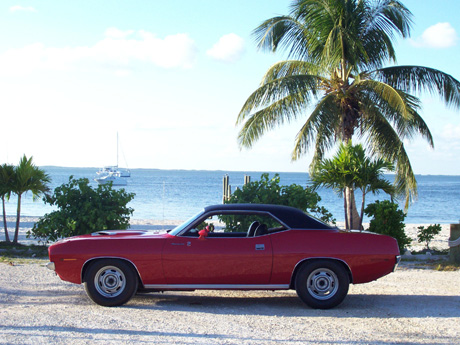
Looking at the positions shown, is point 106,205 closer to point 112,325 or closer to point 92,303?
point 92,303

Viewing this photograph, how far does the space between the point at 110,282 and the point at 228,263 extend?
1.68 m

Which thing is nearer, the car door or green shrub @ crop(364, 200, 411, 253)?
the car door

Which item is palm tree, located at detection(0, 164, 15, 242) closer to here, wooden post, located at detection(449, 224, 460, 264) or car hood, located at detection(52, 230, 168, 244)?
car hood, located at detection(52, 230, 168, 244)

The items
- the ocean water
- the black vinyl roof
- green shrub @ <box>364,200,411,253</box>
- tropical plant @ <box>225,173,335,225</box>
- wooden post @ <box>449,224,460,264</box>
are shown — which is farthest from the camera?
the ocean water

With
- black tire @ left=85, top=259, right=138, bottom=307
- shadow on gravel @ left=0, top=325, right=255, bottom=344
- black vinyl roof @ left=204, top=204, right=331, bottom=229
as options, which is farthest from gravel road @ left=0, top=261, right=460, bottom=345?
black vinyl roof @ left=204, top=204, right=331, bottom=229

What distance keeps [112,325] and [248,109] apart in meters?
11.4

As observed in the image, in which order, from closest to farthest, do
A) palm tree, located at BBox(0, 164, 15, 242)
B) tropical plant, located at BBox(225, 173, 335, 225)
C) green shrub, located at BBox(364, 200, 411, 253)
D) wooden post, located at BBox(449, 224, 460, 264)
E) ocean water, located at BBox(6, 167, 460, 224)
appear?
wooden post, located at BBox(449, 224, 460, 264) → tropical plant, located at BBox(225, 173, 335, 225) → green shrub, located at BBox(364, 200, 411, 253) → palm tree, located at BBox(0, 164, 15, 242) → ocean water, located at BBox(6, 167, 460, 224)

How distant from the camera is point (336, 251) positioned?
288 inches

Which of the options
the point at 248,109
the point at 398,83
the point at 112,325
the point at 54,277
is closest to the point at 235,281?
the point at 112,325

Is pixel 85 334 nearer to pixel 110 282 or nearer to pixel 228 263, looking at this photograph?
pixel 110 282

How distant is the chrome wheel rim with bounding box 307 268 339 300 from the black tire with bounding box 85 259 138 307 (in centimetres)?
244

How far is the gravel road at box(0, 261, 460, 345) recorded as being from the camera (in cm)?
579

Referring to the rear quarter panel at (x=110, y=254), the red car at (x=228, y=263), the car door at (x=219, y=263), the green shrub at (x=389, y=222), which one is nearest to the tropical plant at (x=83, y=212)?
the rear quarter panel at (x=110, y=254)

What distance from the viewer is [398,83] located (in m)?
17.4
